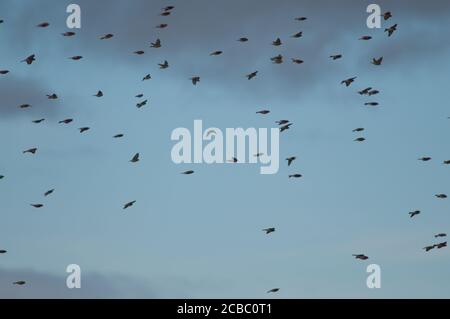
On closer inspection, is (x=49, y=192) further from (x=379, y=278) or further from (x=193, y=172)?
(x=379, y=278)

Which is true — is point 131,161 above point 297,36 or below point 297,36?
below

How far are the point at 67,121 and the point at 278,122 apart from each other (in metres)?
16.6

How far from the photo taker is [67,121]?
120 meters

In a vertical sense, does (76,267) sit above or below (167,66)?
below

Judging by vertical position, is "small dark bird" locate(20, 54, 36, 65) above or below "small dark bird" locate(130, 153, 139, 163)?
above

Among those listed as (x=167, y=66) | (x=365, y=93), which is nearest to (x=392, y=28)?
(x=365, y=93)

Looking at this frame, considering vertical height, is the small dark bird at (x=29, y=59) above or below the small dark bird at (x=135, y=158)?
above
